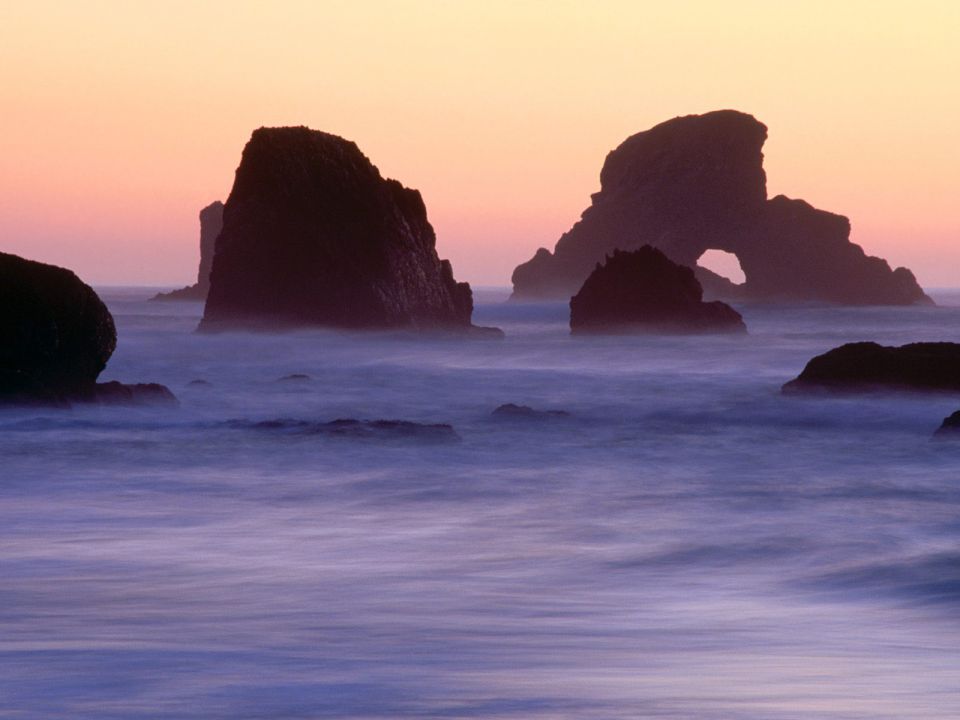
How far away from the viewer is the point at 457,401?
32250 mm

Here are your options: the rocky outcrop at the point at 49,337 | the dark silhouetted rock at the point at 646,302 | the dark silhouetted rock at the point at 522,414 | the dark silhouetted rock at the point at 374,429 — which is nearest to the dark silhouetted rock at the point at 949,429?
the dark silhouetted rock at the point at 522,414

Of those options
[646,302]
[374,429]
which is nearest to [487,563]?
[374,429]

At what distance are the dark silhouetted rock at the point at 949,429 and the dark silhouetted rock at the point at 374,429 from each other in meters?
7.10

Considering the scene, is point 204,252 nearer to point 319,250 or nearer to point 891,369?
point 319,250

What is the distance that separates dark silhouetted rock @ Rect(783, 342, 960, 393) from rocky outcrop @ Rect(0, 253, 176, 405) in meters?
12.6

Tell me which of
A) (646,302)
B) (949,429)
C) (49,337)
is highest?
(646,302)

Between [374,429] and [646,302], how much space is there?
→ 41216 millimetres

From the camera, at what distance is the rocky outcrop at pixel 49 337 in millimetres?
22609

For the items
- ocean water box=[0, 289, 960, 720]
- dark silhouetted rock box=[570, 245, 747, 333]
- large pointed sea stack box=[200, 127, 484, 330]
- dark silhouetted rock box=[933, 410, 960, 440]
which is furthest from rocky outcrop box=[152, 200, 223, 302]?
dark silhouetted rock box=[933, 410, 960, 440]

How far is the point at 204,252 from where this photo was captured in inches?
5896

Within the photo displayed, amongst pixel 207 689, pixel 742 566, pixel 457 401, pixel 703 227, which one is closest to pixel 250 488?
pixel 742 566

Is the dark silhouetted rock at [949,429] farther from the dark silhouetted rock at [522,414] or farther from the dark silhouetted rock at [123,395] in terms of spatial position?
the dark silhouetted rock at [123,395]

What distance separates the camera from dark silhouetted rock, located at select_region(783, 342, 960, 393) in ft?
82.3

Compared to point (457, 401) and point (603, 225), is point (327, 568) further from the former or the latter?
point (603, 225)
